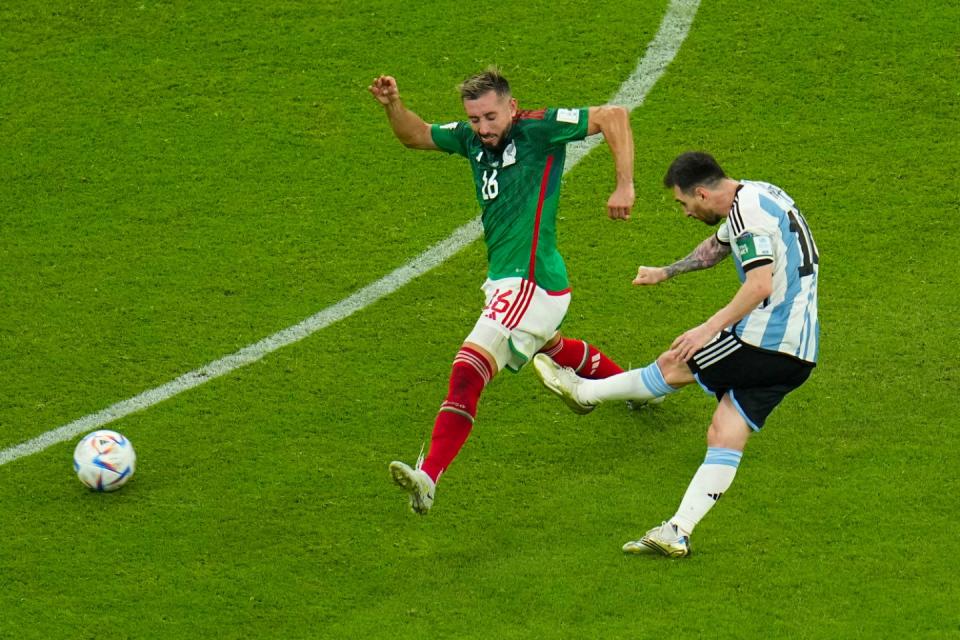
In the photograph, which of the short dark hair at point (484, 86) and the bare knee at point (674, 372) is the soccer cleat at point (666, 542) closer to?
the bare knee at point (674, 372)

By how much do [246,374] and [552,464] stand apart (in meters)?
1.93

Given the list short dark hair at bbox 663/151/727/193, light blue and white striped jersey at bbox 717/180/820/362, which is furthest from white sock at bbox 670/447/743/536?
short dark hair at bbox 663/151/727/193

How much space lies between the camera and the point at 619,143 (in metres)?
6.43

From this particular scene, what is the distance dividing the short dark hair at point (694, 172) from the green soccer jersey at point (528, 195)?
2.49 feet

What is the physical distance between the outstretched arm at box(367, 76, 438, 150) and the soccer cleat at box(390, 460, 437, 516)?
172 centimetres

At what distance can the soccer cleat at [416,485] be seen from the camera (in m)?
6.00

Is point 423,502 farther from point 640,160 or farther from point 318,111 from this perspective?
point 318,111

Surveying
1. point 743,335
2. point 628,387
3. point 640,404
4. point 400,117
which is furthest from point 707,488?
point 400,117

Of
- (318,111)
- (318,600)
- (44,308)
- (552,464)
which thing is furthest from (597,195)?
(318,600)

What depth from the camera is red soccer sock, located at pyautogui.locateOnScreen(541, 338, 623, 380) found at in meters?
7.23

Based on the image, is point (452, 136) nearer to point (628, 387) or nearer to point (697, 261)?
point (697, 261)

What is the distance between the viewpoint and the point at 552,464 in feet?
22.7

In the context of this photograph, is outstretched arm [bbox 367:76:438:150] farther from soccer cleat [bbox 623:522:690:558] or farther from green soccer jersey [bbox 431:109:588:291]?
soccer cleat [bbox 623:522:690:558]

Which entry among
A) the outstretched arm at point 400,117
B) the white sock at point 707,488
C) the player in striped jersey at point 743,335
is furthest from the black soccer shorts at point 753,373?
the outstretched arm at point 400,117
